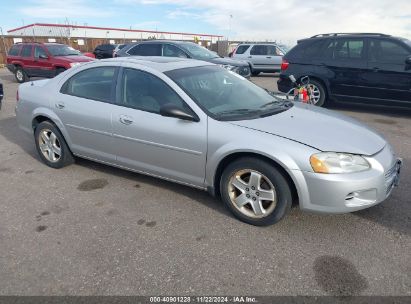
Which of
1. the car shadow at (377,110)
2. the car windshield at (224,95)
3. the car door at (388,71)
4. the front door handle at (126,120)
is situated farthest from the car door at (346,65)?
the front door handle at (126,120)

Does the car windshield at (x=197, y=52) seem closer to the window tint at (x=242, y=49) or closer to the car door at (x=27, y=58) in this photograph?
the window tint at (x=242, y=49)

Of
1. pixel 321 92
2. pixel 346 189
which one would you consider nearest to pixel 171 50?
pixel 321 92

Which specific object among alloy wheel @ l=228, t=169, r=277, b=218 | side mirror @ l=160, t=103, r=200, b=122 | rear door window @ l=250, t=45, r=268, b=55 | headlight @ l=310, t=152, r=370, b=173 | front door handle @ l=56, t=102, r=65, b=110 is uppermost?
rear door window @ l=250, t=45, r=268, b=55

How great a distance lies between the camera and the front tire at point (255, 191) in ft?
9.40

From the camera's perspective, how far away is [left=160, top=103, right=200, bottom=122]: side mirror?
314 cm

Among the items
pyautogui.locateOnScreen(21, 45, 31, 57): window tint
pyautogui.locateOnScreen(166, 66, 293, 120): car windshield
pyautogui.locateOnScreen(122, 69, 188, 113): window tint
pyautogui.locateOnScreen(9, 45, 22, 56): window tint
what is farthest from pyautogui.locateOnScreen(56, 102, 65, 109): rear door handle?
pyautogui.locateOnScreen(9, 45, 22, 56): window tint

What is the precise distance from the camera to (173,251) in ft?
9.00

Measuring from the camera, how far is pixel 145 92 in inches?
142

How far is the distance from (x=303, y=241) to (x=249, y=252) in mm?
513

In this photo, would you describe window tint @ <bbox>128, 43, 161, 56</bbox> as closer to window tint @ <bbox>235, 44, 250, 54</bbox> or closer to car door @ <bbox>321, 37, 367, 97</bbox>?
car door @ <bbox>321, 37, 367, 97</bbox>

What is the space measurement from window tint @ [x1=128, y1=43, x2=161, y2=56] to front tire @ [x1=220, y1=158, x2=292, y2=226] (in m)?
8.27

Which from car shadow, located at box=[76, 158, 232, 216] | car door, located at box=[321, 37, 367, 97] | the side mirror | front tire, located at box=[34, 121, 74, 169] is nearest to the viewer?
the side mirror

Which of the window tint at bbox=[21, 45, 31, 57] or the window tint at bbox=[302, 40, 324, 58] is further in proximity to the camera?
the window tint at bbox=[21, 45, 31, 57]

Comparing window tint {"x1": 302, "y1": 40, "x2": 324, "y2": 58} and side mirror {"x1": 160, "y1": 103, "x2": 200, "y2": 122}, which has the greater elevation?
window tint {"x1": 302, "y1": 40, "x2": 324, "y2": 58}
